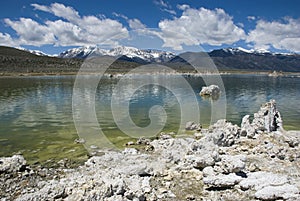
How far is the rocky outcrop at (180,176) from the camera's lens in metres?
11.0

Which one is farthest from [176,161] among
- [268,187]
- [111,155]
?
[268,187]

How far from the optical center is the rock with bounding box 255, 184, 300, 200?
1072 centimetres

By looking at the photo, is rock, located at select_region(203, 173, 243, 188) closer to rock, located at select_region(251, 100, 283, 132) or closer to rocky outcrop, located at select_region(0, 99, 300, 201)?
rocky outcrop, located at select_region(0, 99, 300, 201)

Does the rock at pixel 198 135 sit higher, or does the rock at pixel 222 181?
the rock at pixel 222 181

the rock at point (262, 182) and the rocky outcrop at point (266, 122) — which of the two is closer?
the rock at point (262, 182)

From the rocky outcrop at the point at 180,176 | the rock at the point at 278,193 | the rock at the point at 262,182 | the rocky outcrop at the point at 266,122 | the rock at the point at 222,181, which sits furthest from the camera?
the rocky outcrop at the point at 266,122

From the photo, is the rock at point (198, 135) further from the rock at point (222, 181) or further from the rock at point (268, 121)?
the rock at point (222, 181)

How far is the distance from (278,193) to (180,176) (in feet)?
14.7

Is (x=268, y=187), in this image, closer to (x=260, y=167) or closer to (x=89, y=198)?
(x=260, y=167)

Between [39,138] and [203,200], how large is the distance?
53.5ft

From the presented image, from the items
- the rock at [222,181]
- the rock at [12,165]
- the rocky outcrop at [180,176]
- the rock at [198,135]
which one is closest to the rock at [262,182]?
the rocky outcrop at [180,176]

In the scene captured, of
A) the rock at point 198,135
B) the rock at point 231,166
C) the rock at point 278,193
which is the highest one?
the rock at point 231,166

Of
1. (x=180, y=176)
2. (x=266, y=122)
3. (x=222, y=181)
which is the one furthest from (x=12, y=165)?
(x=266, y=122)

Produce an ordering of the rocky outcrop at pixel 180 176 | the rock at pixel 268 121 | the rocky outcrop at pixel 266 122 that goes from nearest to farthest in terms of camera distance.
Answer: the rocky outcrop at pixel 180 176
the rocky outcrop at pixel 266 122
the rock at pixel 268 121
